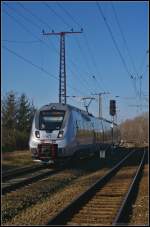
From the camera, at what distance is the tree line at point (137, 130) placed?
94175mm

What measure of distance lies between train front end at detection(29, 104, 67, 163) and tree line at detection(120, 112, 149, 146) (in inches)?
2289

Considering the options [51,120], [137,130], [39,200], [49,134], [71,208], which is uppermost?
[51,120]

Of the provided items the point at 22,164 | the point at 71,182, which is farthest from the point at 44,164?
the point at 71,182

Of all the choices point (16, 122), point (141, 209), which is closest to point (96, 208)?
point (141, 209)

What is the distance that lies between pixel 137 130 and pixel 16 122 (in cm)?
4645

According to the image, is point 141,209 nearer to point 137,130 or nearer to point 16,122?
point 16,122

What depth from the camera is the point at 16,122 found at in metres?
62.9

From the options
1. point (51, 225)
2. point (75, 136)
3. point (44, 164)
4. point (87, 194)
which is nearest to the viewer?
point (51, 225)

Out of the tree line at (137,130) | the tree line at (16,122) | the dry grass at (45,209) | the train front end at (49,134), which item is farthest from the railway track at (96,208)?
the tree line at (137,130)

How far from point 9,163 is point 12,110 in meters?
34.4

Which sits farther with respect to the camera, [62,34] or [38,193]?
[62,34]

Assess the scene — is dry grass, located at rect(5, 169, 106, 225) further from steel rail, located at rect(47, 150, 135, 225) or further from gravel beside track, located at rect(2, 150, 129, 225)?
steel rail, located at rect(47, 150, 135, 225)

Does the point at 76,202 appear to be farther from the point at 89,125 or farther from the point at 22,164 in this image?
the point at 89,125

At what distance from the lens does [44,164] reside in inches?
1192
